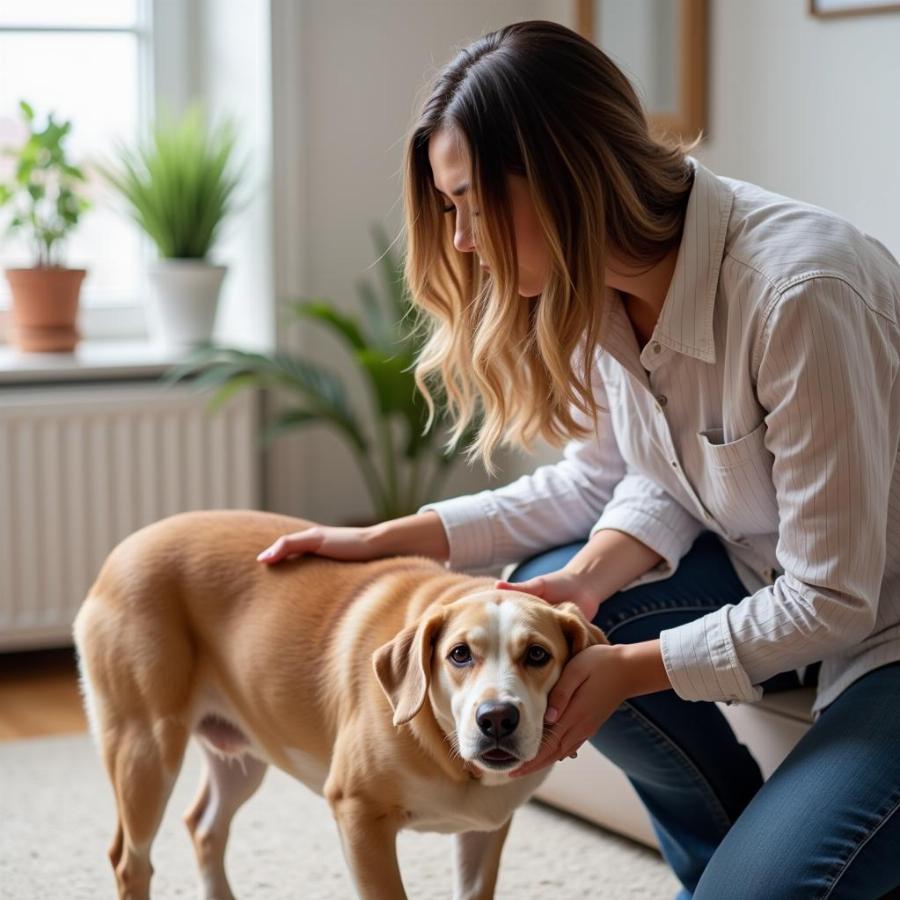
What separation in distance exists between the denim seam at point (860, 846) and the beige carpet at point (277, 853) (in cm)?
68

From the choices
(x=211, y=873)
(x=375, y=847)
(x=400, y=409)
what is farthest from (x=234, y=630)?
(x=400, y=409)

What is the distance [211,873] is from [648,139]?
1.13 m

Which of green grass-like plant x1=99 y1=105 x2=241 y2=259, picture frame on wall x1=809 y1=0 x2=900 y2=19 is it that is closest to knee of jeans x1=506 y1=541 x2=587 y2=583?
picture frame on wall x1=809 y1=0 x2=900 y2=19

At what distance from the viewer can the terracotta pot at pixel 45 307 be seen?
2977 mm

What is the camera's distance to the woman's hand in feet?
5.39

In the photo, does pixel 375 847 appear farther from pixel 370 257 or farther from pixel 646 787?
pixel 370 257

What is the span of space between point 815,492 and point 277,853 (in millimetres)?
1149

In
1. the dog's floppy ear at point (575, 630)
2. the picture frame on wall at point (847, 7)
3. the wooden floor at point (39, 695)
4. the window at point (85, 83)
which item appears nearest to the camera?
the dog's floppy ear at point (575, 630)

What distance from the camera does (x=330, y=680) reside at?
1.59 meters

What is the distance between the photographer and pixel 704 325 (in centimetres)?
148

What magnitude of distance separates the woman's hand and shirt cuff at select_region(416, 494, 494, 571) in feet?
0.49

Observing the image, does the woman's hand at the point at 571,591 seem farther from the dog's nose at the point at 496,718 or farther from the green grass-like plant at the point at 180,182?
the green grass-like plant at the point at 180,182

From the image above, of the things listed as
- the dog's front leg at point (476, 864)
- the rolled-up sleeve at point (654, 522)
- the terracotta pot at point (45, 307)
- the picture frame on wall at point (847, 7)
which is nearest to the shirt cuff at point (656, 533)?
the rolled-up sleeve at point (654, 522)

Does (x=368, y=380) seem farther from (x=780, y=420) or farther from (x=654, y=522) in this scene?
(x=780, y=420)
